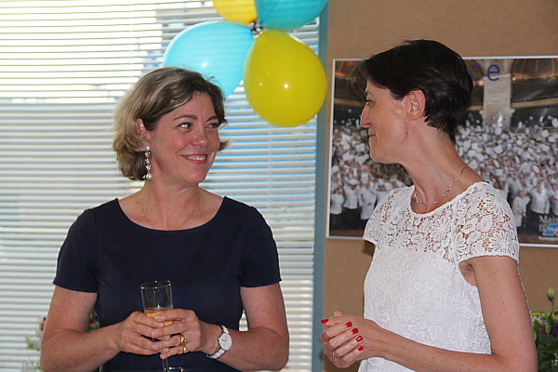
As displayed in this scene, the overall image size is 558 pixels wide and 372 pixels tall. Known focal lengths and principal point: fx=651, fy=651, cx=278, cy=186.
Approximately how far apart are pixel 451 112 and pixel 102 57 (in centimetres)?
248

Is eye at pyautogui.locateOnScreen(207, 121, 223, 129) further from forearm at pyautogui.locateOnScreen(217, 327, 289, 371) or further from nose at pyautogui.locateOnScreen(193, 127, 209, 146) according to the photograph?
forearm at pyautogui.locateOnScreen(217, 327, 289, 371)

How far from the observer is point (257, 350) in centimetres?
193

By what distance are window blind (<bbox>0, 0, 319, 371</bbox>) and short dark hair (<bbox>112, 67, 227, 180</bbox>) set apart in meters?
1.38

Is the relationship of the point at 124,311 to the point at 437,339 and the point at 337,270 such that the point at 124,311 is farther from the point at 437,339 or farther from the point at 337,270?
the point at 337,270

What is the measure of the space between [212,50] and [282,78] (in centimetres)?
36

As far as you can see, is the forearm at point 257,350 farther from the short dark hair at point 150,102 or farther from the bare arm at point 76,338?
the short dark hair at point 150,102

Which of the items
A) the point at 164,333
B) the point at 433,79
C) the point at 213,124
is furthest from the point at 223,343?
the point at 433,79

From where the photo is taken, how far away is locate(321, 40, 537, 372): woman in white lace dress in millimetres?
1463

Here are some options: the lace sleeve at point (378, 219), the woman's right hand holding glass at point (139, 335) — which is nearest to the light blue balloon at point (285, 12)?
the lace sleeve at point (378, 219)

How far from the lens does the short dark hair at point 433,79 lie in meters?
1.65

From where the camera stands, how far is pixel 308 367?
3.38m

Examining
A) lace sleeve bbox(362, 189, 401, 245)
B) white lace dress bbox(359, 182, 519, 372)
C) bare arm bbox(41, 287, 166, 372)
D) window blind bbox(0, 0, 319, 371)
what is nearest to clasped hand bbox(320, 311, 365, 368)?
white lace dress bbox(359, 182, 519, 372)

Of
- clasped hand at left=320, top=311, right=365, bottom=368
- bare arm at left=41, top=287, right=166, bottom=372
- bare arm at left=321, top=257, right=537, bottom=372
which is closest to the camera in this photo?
bare arm at left=321, top=257, right=537, bottom=372

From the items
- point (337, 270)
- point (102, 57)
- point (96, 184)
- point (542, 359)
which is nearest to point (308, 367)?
point (337, 270)
